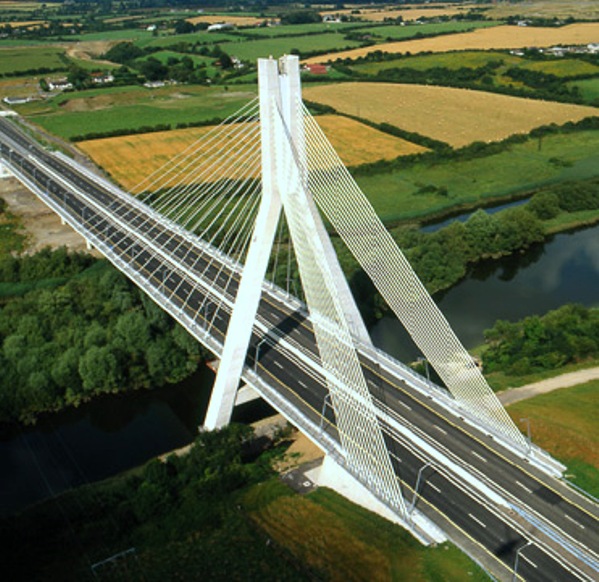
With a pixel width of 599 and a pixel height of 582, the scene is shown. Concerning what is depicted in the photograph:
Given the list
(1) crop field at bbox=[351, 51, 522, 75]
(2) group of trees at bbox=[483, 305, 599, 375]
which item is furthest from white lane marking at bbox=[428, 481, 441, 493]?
(1) crop field at bbox=[351, 51, 522, 75]

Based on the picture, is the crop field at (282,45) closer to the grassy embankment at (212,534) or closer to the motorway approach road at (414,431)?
the motorway approach road at (414,431)

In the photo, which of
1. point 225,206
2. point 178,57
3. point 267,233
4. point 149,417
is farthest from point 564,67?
point 267,233

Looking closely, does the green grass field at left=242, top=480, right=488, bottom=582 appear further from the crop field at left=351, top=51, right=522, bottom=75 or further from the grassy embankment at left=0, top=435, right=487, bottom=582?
the crop field at left=351, top=51, right=522, bottom=75

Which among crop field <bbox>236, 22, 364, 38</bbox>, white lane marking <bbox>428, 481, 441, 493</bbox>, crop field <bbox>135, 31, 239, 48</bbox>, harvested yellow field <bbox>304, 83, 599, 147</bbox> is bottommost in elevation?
white lane marking <bbox>428, 481, 441, 493</bbox>

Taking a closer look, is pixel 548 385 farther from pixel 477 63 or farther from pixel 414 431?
pixel 477 63

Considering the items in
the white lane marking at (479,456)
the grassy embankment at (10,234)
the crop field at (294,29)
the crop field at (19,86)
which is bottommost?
the white lane marking at (479,456)

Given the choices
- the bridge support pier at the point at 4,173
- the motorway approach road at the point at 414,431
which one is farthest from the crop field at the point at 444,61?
the motorway approach road at the point at 414,431

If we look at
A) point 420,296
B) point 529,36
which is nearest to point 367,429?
point 420,296
